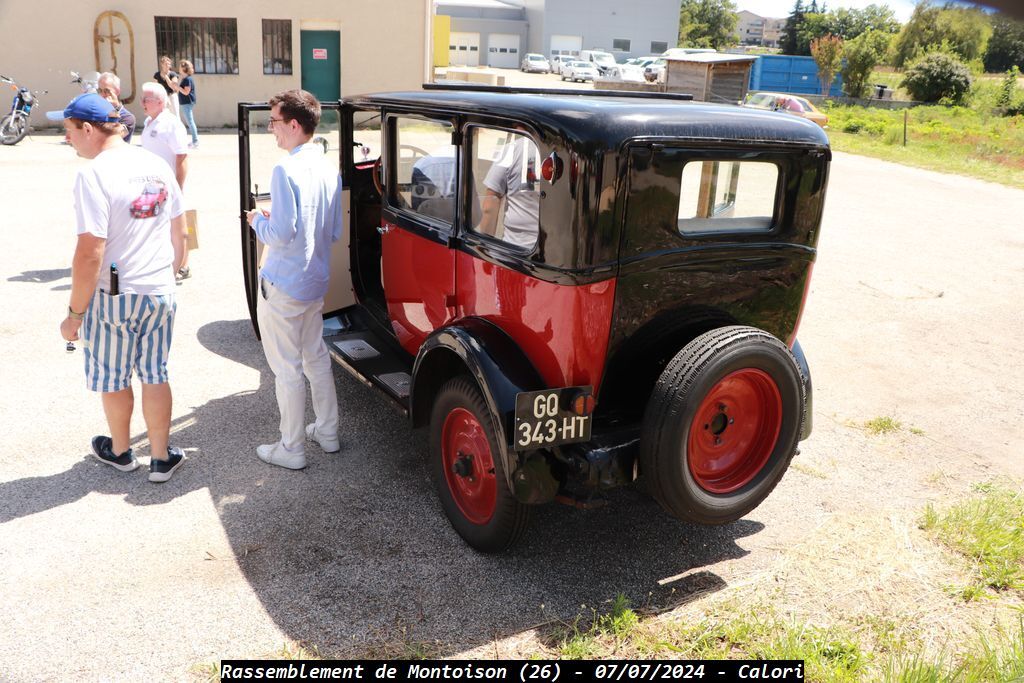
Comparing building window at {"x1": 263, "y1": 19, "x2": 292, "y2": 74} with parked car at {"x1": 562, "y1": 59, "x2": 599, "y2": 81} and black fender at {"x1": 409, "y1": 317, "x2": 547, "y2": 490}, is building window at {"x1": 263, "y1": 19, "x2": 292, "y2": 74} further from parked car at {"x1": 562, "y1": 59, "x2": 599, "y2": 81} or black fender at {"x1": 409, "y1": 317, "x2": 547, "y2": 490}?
parked car at {"x1": 562, "y1": 59, "x2": 599, "y2": 81}

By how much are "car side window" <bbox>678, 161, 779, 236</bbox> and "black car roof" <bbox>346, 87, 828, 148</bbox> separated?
164 mm

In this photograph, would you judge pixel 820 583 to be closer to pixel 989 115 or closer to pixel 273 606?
pixel 273 606

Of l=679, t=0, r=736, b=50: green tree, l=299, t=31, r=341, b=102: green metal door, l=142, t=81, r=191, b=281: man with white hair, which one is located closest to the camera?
l=142, t=81, r=191, b=281: man with white hair

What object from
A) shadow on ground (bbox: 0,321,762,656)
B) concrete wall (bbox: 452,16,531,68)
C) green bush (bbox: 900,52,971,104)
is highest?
concrete wall (bbox: 452,16,531,68)

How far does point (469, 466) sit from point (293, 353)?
1.23 metres

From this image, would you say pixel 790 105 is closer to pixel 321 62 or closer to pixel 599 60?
pixel 321 62

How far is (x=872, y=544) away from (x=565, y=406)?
1.78m

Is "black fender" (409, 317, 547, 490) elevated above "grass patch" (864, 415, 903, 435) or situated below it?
above

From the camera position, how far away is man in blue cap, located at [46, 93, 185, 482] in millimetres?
3641

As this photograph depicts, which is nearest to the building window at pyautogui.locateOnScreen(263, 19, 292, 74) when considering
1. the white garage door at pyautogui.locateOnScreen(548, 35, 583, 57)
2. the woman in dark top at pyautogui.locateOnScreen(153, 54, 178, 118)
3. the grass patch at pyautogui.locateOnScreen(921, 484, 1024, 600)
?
the woman in dark top at pyautogui.locateOnScreen(153, 54, 178, 118)

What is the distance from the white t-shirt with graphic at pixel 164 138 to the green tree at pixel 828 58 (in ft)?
142

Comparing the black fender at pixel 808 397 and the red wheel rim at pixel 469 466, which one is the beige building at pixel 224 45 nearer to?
the red wheel rim at pixel 469 466

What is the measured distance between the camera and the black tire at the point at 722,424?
301cm
